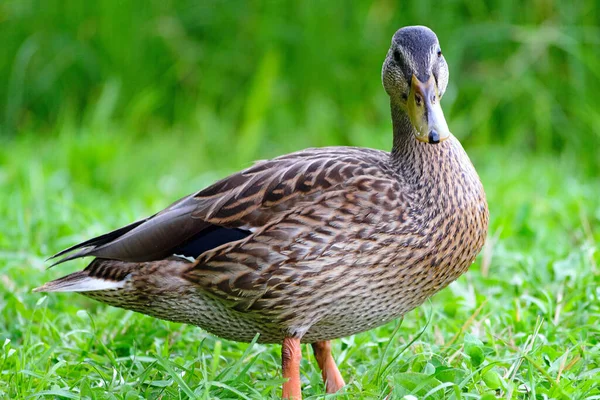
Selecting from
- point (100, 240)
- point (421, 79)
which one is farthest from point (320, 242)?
point (100, 240)

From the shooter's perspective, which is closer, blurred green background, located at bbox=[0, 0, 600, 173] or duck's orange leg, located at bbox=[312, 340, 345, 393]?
duck's orange leg, located at bbox=[312, 340, 345, 393]

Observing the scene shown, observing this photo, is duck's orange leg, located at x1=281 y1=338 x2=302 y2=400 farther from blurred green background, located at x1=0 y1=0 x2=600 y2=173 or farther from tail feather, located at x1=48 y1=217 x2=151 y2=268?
blurred green background, located at x1=0 y1=0 x2=600 y2=173

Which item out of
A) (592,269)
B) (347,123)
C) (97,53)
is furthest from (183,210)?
(97,53)

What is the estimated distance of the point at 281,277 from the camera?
10.3ft

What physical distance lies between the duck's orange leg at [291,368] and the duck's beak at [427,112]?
84 centimetres

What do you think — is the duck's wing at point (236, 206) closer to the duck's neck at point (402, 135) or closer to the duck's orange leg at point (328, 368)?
the duck's neck at point (402, 135)

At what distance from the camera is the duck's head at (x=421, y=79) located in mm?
3162

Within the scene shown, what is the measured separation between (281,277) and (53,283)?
91 centimetres

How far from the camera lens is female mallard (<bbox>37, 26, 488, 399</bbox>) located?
10.3 ft

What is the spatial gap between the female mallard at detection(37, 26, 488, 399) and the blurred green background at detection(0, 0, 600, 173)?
3.55 meters

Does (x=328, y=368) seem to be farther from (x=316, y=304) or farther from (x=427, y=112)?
(x=427, y=112)

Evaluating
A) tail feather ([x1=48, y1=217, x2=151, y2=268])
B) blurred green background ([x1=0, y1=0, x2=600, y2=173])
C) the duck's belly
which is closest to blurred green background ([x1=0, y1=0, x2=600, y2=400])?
blurred green background ([x1=0, y1=0, x2=600, y2=173])

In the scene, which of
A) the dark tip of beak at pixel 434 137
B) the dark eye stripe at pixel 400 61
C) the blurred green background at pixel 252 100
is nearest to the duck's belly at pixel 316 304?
the dark tip of beak at pixel 434 137

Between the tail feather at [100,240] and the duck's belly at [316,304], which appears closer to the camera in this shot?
the duck's belly at [316,304]
